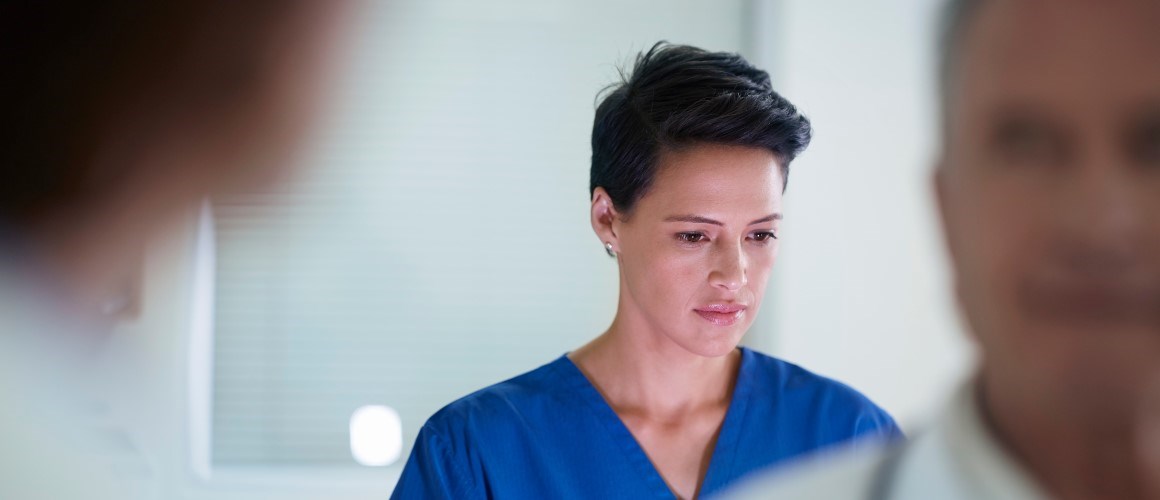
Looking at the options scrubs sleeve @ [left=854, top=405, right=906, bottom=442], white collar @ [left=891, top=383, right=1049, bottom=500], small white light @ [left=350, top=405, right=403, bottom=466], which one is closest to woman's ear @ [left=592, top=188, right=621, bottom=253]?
scrubs sleeve @ [left=854, top=405, right=906, bottom=442]

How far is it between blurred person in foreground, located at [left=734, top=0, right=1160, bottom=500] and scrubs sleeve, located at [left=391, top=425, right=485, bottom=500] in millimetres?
636

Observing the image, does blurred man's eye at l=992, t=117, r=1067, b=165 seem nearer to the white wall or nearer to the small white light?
the white wall

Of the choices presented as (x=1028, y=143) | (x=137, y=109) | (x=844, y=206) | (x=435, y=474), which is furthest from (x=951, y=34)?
(x=844, y=206)

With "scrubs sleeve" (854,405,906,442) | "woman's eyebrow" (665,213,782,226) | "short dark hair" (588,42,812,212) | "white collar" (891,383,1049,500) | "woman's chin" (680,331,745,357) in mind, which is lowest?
"scrubs sleeve" (854,405,906,442)

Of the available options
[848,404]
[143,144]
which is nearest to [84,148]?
[143,144]

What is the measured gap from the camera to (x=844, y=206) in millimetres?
1310

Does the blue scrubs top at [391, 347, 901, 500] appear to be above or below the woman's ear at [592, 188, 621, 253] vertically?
below

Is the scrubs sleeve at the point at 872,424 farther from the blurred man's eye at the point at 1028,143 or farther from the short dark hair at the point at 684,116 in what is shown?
the blurred man's eye at the point at 1028,143

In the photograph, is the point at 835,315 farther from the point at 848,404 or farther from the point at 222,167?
the point at 222,167

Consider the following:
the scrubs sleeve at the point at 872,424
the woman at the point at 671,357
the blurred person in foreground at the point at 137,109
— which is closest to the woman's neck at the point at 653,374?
the woman at the point at 671,357

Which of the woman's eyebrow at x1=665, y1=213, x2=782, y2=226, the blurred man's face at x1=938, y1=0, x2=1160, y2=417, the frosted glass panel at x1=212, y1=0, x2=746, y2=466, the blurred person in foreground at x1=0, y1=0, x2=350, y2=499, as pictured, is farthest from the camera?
the frosted glass panel at x1=212, y1=0, x2=746, y2=466

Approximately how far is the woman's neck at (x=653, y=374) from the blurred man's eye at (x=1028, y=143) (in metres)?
0.66

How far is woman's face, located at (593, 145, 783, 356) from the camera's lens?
738mm

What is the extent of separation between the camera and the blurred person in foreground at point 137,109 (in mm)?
405
